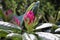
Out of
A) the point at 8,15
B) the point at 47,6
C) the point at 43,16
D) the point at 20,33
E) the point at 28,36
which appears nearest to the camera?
the point at 28,36

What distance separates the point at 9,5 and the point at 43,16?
57cm

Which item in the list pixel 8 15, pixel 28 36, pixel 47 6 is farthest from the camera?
pixel 47 6

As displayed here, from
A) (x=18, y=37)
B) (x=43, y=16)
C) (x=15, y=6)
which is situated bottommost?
(x=18, y=37)

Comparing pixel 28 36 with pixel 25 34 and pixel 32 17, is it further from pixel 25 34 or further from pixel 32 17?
pixel 32 17

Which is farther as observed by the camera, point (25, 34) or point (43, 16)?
point (43, 16)

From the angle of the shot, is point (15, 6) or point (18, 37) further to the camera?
point (15, 6)

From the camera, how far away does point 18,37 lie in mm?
1967

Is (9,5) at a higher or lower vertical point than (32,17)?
higher

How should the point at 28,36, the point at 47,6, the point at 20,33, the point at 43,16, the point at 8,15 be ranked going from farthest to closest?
1. the point at 47,6
2. the point at 43,16
3. the point at 8,15
4. the point at 20,33
5. the point at 28,36

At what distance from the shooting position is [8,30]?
2047 millimetres

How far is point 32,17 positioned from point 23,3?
0.88 meters

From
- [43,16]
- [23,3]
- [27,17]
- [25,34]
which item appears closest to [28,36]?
[25,34]

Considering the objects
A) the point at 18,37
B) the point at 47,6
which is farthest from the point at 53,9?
the point at 18,37

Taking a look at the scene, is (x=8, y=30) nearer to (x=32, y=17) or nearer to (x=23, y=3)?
(x=32, y=17)
